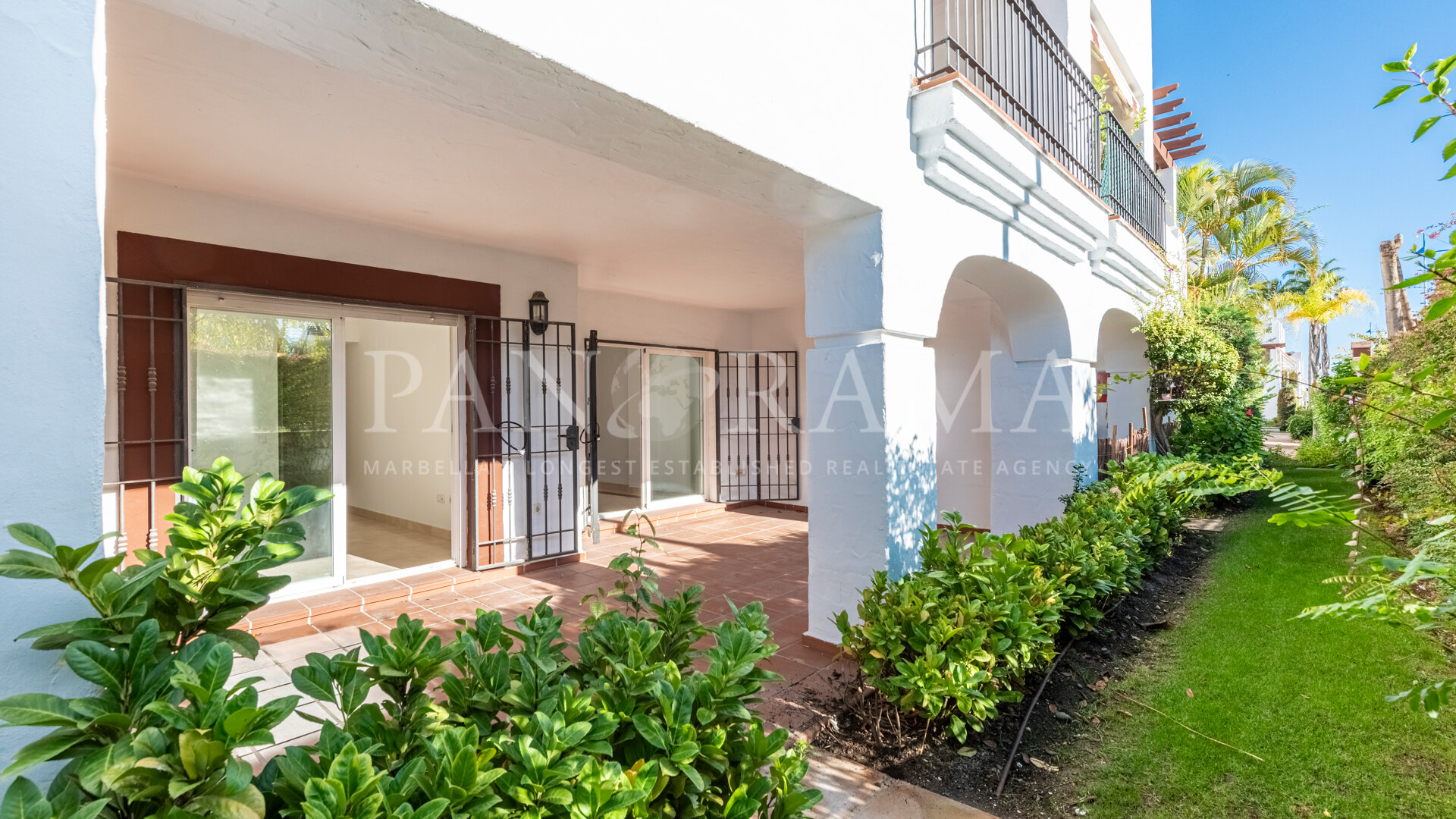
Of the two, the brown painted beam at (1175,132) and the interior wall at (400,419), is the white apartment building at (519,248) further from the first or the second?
the brown painted beam at (1175,132)

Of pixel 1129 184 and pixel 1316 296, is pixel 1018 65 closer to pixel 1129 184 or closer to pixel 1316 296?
pixel 1129 184

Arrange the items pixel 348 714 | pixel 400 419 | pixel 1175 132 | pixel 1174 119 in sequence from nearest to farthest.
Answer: pixel 348 714
pixel 400 419
pixel 1174 119
pixel 1175 132

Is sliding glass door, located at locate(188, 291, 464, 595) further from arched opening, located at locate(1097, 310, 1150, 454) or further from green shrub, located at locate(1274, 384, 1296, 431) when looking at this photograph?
green shrub, located at locate(1274, 384, 1296, 431)

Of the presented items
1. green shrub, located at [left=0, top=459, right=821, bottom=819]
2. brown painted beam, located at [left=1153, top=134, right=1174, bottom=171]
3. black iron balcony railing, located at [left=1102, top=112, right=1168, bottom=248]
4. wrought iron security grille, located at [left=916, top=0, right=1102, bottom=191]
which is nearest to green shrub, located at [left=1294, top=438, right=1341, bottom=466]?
black iron balcony railing, located at [left=1102, top=112, right=1168, bottom=248]

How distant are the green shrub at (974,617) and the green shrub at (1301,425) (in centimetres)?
1555

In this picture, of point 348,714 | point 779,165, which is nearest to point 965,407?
point 779,165

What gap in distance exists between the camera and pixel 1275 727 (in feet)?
9.45

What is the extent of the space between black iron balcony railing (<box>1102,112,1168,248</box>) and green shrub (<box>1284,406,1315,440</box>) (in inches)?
379

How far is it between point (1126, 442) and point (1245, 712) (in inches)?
234

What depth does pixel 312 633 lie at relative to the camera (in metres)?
4.22

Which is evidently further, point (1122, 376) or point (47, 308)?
point (1122, 376)

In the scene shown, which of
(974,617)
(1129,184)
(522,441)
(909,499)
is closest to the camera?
(974,617)

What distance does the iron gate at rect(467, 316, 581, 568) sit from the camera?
552 centimetres

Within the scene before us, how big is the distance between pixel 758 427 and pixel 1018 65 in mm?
5509
